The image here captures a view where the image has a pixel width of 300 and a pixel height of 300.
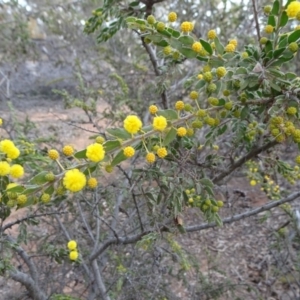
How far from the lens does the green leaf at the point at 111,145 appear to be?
37.3 inches

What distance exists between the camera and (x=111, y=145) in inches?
37.6

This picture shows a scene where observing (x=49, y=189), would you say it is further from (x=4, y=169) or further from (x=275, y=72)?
(x=275, y=72)

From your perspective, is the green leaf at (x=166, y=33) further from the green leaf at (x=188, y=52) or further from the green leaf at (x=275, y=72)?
the green leaf at (x=275, y=72)

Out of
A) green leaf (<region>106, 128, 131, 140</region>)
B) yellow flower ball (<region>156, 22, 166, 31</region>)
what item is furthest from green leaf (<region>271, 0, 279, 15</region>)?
green leaf (<region>106, 128, 131, 140</region>)

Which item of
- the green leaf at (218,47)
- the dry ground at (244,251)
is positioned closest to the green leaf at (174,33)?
the green leaf at (218,47)

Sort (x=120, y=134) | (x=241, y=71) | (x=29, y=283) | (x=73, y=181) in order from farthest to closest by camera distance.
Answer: (x=29, y=283) < (x=241, y=71) < (x=120, y=134) < (x=73, y=181)

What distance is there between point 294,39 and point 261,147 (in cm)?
72

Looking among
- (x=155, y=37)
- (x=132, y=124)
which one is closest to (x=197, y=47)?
(x=155, y=37)

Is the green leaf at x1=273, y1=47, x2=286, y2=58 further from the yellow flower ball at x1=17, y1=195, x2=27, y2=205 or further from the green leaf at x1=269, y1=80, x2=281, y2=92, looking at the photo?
the yellow flower ball at x1=17, y1=195, x2=27, y2=205

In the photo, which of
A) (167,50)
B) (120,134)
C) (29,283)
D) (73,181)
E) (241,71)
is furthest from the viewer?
(29,283)

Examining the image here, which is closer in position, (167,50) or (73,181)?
(73,181)

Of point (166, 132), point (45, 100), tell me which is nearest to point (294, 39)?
point (166, 132)

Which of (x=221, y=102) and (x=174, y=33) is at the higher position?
(x=174, y=33)

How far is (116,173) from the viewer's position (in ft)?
16.3
